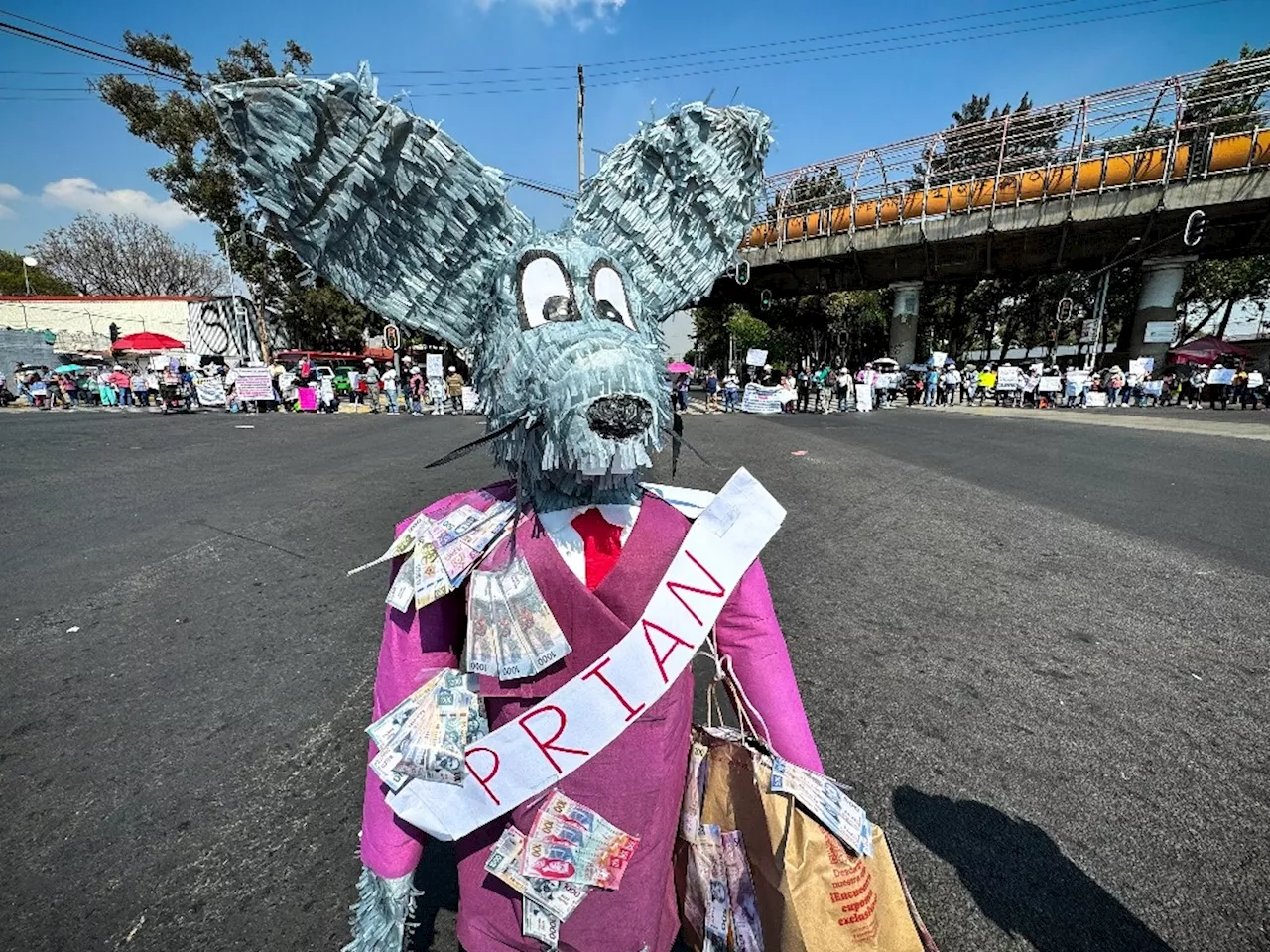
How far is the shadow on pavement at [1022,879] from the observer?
61.6 inches

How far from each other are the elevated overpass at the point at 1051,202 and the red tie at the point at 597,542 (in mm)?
14708

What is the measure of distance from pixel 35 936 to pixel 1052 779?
312 centimetres

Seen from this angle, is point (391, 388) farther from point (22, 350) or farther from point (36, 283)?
point (36, 283)

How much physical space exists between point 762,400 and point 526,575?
59.7 ft

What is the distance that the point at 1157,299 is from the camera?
19.5m

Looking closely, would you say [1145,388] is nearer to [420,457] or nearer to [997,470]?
[997,470]

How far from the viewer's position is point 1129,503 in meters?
5.80

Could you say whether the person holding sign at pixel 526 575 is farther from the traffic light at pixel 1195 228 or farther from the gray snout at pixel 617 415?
the traffic light at pixel 1195 228

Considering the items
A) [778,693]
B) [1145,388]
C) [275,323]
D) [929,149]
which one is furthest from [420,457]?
[275,323]

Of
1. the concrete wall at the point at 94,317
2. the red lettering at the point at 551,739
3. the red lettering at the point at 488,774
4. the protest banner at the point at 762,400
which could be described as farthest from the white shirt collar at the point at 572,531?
the concrete wall at the point at 94,317

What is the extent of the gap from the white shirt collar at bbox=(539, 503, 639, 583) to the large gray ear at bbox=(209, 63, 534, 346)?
423 millimetres

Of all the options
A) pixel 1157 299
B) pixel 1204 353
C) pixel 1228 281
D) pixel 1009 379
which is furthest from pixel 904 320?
pixel 1228 281

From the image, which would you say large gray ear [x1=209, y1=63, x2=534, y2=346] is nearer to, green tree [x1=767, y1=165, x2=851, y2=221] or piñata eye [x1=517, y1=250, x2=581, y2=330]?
piñata eye [x1=517, y1=250, x2=581, y2=330]

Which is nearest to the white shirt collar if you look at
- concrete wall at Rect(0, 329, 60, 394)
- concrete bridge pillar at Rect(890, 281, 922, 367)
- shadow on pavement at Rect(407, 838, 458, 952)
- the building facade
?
shadow on pavement at Rect(407, 838, 458, 952)
